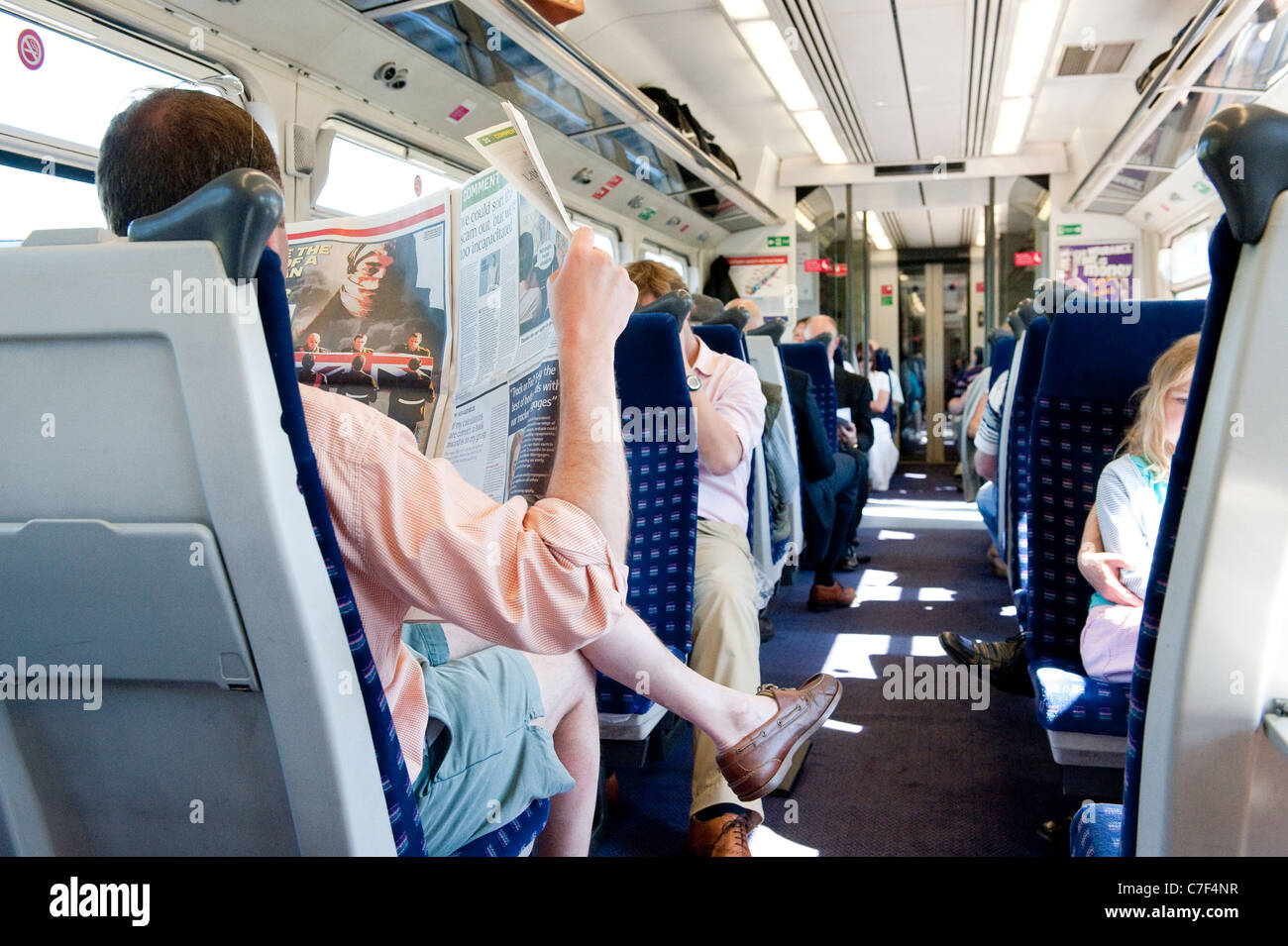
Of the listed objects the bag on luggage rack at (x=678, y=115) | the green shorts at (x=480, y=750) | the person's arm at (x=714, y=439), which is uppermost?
the bag on luggage rack at (x=678, y=115)

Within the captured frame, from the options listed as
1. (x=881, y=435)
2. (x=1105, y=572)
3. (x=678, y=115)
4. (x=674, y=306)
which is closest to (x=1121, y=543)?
(x=1105, y=572)

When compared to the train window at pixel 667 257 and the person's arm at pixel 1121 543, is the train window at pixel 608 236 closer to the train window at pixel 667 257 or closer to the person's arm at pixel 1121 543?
the train window at pixel 667 257

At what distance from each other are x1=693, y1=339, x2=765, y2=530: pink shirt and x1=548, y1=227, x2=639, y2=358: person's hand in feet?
5.49

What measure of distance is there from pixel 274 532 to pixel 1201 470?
0.81m

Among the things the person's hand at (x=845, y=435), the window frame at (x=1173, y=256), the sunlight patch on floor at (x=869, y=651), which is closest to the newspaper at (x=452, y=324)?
the sunlight patch on floor at (x=869, y=651)

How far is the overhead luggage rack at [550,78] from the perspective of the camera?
180 inches

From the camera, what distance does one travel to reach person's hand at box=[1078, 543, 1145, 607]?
2.08m

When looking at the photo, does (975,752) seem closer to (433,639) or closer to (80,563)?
(433,639)

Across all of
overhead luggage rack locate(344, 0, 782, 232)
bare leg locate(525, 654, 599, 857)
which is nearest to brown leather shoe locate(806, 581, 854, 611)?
overhead luggage rack locate(344, 0, 782, 232)

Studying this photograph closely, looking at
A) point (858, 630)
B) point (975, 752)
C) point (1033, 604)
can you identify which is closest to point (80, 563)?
point (1033, 604)

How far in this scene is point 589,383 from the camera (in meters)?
1.18

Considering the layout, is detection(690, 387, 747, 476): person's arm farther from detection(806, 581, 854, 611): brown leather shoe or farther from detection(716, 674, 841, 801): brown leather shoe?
detection(806, 581, 854, 611): brown leather shoe

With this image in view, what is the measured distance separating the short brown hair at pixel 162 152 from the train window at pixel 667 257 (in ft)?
28.2

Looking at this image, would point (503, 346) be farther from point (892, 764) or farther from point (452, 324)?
point (892, 764)
